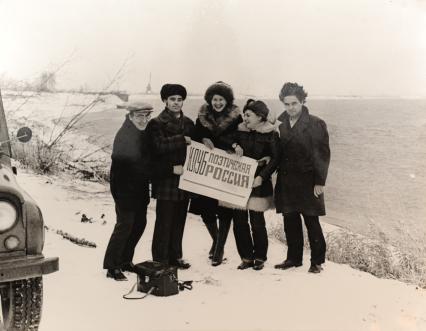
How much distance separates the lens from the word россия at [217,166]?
4.21 metres

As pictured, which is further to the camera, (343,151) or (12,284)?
(343,151)

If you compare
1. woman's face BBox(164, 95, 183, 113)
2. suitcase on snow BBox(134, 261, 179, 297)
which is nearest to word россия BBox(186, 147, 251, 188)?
woman's face BBox(164, 95, 183, 113)

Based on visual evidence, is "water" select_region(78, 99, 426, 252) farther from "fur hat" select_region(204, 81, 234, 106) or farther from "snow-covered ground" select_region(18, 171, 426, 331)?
"fur hat" select_region(204, 81, 234, 106)

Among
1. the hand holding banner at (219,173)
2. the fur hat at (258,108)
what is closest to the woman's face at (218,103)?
the fur hat at (258,108)

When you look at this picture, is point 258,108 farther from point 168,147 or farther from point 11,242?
point 11,242

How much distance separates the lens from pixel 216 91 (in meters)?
4.12

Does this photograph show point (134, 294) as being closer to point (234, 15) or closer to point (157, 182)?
point (157, 182)

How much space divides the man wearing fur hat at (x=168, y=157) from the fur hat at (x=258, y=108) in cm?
49

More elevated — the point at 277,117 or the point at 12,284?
the point at 277,117

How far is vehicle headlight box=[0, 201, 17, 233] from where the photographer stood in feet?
9.57

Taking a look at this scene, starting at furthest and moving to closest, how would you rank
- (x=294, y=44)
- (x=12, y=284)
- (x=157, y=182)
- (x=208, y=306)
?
(x=294, y=44), (x=157, y=182), (x=208, y=306), (x=12, y=284)

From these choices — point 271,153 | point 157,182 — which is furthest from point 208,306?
point 271,153

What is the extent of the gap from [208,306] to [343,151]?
1720 millimetres

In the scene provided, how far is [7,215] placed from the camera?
9.62 feet
